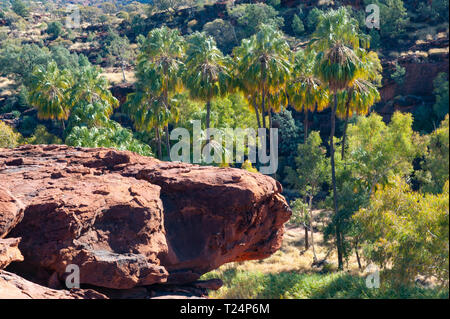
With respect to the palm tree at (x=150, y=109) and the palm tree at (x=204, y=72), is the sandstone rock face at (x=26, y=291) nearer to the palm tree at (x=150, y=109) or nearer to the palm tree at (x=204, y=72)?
the palm tree at (x=204, y=72)

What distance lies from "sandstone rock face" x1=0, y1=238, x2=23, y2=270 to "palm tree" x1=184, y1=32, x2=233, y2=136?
53.0 ft

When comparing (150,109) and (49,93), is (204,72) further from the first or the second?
(49,93)

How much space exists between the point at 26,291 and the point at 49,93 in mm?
24906

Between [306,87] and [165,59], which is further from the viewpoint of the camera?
[165,59]

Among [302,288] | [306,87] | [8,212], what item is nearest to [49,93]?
[306,87]

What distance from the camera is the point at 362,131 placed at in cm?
2481

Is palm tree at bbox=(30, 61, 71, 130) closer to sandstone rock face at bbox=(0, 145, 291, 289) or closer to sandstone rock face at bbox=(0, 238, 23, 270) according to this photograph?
sandstone rock face at bbox=(0, 145, 291, 289)

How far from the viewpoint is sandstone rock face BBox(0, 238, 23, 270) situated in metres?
8.51

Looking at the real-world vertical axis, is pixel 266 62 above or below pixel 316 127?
above

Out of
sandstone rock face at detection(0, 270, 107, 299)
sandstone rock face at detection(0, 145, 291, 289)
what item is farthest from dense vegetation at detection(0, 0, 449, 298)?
sandstone rock face at detection(0, 270, 107, 299)

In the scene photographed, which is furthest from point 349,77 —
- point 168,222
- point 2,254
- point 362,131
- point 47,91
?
point 47,91

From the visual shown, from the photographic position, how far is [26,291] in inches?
325
